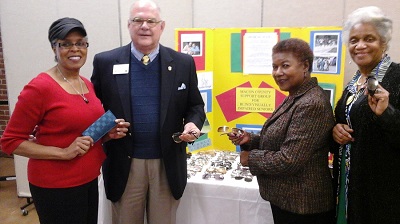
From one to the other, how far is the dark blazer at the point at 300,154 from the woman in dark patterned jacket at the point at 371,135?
0.11 meters

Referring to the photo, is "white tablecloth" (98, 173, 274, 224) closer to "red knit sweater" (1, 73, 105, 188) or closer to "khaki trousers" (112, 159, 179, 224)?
"khaki trousers" (112, 159, 179, 224)

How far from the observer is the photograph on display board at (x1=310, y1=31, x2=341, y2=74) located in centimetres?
253

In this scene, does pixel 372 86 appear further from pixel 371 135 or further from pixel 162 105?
pixel 162 105

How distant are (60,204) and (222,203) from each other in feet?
3.68

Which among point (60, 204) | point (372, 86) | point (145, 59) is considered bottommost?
point (60, 204)

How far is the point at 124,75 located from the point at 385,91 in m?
1.33

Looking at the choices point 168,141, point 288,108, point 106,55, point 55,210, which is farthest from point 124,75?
point 288,108

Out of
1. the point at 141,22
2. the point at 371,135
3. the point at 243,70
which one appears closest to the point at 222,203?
the point at 243,70

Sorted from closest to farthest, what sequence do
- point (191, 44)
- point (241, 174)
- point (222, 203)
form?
point (222, 203) < point (241, 174) < point (191, 44)

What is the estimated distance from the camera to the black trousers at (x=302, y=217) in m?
1.65

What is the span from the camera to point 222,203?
7.83 ft

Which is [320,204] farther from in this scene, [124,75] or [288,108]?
[124,75]

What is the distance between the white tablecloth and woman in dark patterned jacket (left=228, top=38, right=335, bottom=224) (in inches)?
24.4

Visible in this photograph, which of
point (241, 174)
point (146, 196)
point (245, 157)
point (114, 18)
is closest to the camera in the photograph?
point (245, 157)
